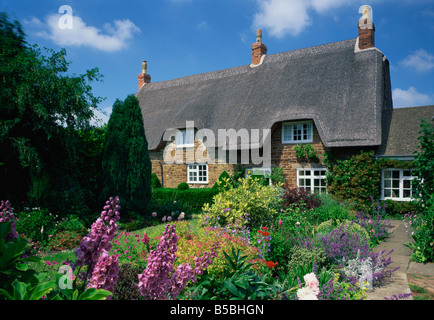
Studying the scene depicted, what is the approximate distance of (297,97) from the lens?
1369cm

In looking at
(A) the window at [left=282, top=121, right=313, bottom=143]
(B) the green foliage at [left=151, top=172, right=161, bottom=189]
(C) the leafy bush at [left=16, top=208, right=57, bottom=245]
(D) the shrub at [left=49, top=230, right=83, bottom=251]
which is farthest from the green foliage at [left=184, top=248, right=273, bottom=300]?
(B) the green foliage at [left=151, top=172, right=161, bottom=189]

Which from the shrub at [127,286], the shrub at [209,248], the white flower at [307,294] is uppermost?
the white flower at [307,294]

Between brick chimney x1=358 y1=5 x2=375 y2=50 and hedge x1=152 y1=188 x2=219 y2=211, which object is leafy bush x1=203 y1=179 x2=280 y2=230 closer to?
hedge x1=152 y1=188 x2=219 y2=211

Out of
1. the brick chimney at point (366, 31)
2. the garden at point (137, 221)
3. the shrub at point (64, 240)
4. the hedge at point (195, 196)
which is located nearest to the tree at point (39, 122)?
the garden at point (137, 221)

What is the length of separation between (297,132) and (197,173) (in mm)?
5776

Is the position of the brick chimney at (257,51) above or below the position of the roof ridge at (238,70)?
above

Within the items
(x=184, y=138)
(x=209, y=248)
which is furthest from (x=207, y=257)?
(x=184, y=138)

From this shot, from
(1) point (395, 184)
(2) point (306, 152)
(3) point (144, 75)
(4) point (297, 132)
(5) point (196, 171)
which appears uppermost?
(3) point (144, 75)

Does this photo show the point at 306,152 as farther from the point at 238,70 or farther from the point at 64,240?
the point at 64,240

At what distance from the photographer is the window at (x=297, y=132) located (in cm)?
1332

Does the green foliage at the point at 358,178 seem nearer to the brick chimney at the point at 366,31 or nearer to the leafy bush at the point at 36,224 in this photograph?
the brick chimney at the point at 366,31

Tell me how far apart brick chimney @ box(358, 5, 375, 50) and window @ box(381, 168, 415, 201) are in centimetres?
600

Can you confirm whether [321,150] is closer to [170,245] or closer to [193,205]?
[193,205]

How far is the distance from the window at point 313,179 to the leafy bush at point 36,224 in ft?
31.3
